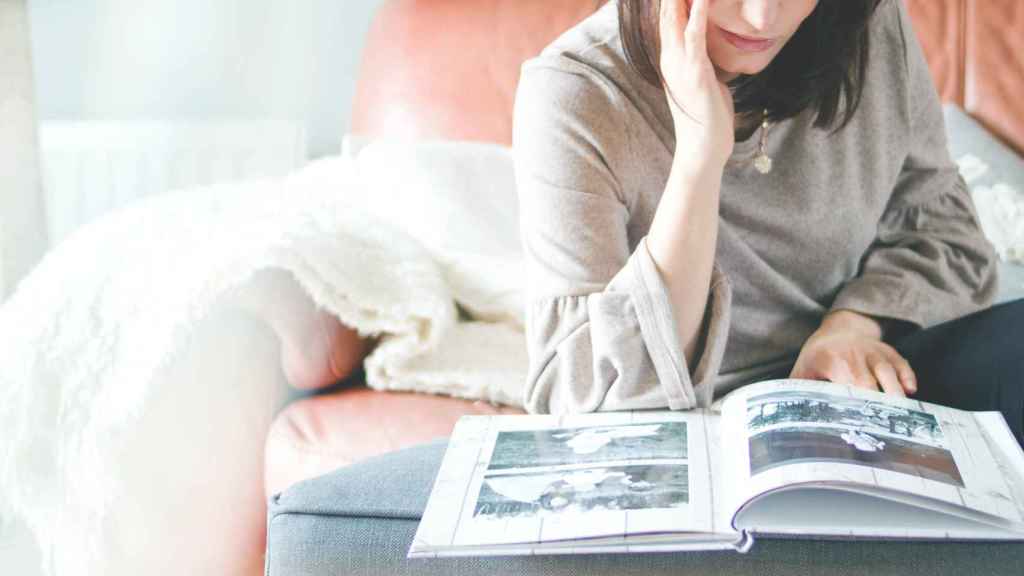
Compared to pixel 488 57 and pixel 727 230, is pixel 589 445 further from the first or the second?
pixel 488 57

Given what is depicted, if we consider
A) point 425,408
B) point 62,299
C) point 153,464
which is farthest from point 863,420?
point 62,299

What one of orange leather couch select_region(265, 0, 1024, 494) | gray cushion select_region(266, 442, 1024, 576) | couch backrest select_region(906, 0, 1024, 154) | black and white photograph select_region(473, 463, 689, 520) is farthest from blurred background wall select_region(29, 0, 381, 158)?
black and white photograph select_region(473, 463, 689, 520)

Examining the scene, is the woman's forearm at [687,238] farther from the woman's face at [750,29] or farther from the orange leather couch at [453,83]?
the orange leather couch at [453,83]

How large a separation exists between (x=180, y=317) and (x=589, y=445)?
0.66 metres

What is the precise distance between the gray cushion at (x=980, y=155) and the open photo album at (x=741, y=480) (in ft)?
2.65

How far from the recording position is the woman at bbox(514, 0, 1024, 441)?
92 cm

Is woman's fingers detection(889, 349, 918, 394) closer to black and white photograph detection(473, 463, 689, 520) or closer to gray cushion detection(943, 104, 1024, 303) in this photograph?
black and white photograph detection(473, 463, 689, 520)

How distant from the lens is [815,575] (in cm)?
73

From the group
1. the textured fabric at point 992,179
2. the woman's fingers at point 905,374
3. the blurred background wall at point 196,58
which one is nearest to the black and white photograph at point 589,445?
→ the woman's fingers at point 905,374

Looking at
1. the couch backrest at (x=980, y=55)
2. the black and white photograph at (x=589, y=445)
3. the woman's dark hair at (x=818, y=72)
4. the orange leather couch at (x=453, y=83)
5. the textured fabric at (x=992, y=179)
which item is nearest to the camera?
the black and white photograph at (x=589, y=445)

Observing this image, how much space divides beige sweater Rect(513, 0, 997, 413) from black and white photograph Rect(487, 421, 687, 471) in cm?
7

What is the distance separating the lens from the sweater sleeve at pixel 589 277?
0.91m

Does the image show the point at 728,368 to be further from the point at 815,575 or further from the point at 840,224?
the point at 815,575

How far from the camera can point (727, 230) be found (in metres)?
1.05
